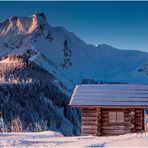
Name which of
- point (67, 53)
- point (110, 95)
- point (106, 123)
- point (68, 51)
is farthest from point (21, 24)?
point (106, 123)

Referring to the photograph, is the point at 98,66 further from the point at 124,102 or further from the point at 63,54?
the point at 124,102

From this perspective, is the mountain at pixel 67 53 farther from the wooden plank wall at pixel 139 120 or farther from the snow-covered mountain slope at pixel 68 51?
the wooden plank wall at pixel 139 120

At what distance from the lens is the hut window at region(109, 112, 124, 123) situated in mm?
23859

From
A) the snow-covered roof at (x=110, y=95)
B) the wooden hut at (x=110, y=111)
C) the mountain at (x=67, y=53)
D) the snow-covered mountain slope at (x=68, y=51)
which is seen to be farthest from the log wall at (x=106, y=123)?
the snow-covered mountain slope at (x=68, y=51)

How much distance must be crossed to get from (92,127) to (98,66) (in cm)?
14716

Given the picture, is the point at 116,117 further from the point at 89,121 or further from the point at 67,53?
the point at 67,53

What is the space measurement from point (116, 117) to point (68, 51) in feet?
484

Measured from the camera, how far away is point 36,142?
13406mm

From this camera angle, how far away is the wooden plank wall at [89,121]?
24109mm

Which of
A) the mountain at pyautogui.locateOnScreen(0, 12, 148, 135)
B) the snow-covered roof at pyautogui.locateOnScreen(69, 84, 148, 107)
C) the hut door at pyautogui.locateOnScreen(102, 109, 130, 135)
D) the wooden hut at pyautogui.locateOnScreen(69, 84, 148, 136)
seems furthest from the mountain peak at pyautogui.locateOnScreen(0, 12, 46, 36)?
the hut door at pyautogui.locateOnScreen(102, 109, 130, 135)

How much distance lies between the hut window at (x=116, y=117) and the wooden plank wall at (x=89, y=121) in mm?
650

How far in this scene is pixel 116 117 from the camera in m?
24.0

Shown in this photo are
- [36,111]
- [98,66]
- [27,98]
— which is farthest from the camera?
[98,66]

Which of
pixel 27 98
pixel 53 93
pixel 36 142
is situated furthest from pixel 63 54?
pixel 36 142
